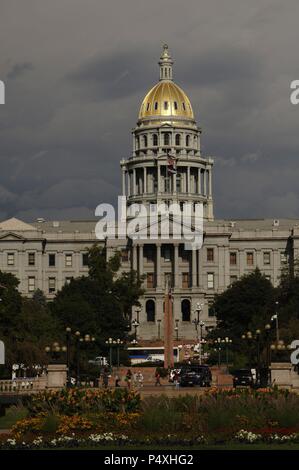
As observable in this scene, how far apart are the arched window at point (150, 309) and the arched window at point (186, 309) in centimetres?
323

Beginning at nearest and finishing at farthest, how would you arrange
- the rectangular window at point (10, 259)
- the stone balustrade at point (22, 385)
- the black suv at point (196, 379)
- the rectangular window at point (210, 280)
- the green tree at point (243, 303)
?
1. the stone balustrade at point (22, 385)
2. the black suv at point (196, 379)
3. the green tree at point (243, 303)
4. the rectangular window at point (210, 280)
5. the rectangular window at point (10, 259)

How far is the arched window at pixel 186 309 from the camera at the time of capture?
184 metres

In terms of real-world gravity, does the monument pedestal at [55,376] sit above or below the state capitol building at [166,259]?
below

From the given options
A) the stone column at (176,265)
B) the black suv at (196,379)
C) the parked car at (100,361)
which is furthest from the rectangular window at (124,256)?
the black suv at (196,379)

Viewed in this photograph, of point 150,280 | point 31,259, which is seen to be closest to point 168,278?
point 150,280

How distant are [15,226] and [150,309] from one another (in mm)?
21186

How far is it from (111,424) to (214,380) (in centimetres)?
5098

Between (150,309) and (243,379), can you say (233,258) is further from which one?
(243,379)

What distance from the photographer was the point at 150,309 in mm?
183875

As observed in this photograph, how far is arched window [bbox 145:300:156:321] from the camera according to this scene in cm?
18240

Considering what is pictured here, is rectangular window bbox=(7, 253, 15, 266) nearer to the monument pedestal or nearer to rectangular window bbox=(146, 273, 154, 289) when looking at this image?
rectangular window bbox=(146, 273, 154, 289)

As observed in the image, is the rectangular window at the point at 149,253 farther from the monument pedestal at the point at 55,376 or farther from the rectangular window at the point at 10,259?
the monument pedestal at the point at 55,376

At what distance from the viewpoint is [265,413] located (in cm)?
4594
